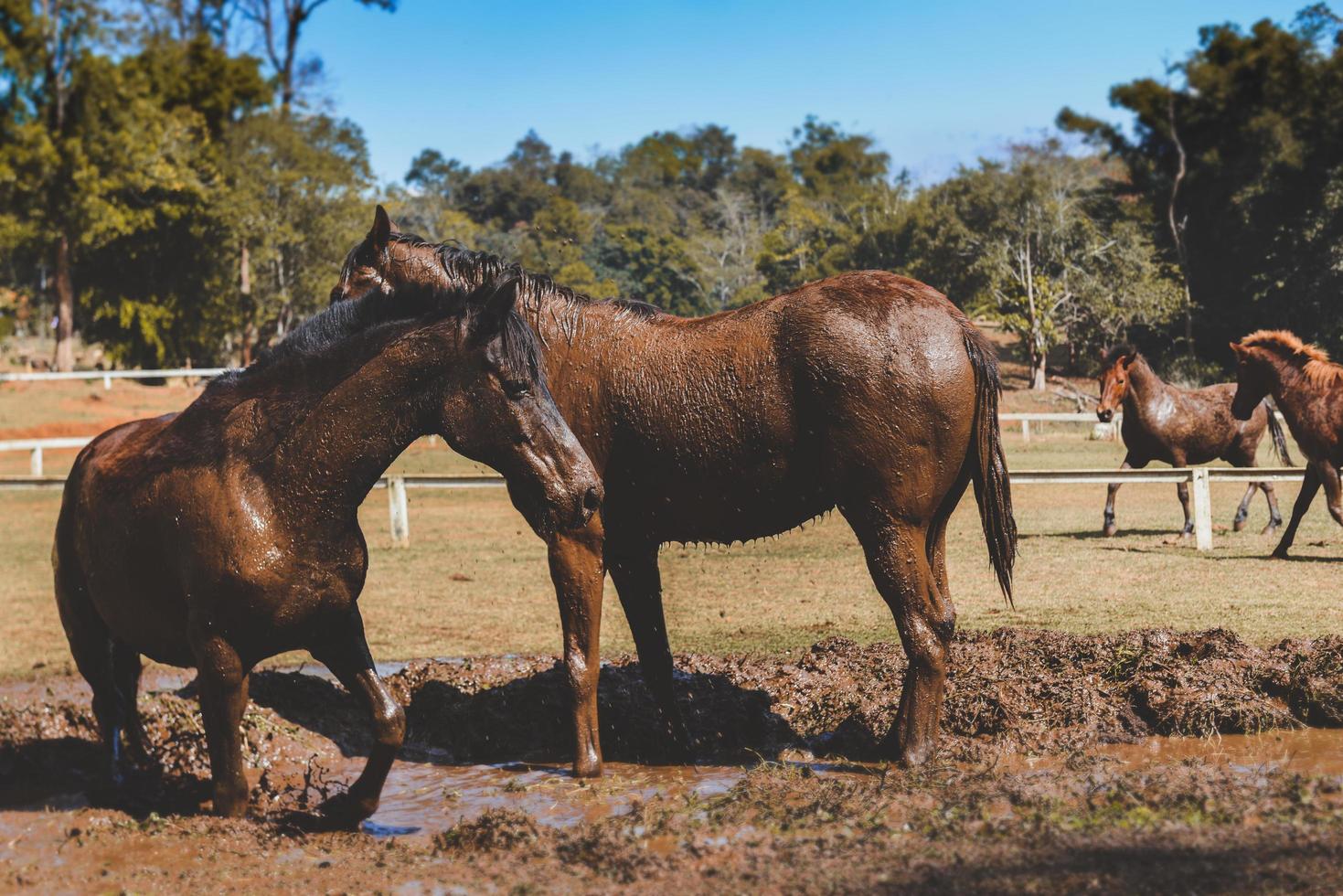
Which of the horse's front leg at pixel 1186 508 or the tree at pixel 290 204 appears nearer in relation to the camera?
the horse's front leg at pixel 1186 508

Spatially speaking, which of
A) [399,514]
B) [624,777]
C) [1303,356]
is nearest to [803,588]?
[624,777]

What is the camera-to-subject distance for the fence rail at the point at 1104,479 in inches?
531

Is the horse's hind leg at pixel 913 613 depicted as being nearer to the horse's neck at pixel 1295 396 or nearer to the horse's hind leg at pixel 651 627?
the horse's hind leg at pixel 651 627

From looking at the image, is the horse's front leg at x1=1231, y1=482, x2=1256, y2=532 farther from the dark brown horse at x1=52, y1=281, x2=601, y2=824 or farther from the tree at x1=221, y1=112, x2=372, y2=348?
the tree at x1=221, y1=112, x2=372, y2=348

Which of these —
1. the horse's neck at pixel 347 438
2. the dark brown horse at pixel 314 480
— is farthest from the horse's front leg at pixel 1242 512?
the horse's neck at pixel 347 438

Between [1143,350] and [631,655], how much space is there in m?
40.2

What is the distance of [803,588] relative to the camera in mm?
11578

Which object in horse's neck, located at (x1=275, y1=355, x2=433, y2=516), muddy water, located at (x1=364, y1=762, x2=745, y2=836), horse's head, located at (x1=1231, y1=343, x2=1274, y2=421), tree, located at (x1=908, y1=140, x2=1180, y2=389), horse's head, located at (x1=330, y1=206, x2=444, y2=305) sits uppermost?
tree, located at (x1=908, y1=140, x2=1180, y2=389)

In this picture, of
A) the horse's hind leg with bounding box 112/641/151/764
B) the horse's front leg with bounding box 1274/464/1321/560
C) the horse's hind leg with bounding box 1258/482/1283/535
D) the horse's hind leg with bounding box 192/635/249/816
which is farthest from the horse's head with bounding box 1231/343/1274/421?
the horse's hind leg with bounding box 192/635/249/816

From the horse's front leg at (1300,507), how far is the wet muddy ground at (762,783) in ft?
17.7

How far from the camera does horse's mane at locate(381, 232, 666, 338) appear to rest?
6340 millimetres

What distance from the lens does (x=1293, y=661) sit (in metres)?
7.12

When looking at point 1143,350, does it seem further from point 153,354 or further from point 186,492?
point 186,492

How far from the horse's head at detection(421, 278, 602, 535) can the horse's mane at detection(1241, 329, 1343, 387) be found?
33.8ft
